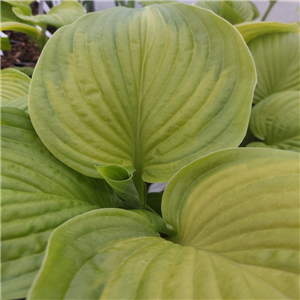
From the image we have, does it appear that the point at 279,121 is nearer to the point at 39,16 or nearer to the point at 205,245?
the point at 205,245

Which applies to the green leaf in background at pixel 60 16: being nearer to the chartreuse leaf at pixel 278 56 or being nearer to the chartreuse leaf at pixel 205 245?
the chartreuse leaf at pixel 278 56

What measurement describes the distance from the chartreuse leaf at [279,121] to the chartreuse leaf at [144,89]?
27cm

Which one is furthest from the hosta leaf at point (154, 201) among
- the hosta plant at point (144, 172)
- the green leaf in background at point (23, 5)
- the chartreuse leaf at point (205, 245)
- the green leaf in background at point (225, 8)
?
the green leaf in background at point (23, 5)

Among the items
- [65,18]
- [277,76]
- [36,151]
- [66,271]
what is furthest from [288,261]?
[65,18]

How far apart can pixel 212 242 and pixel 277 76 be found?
1.92 feet

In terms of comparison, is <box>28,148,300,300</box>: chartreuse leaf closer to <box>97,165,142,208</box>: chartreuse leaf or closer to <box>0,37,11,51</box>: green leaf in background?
<box>97,165,142,208</box>: chartreuse leaf

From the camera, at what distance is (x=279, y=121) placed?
23.3 inches

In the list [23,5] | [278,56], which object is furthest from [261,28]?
[23,5]

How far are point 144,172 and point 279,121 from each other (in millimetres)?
367

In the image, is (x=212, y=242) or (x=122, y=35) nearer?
(x=212, y=242)

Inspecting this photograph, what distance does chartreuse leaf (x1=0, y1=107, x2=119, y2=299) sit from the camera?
0.26 m

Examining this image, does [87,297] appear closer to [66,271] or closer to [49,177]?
[66,271]

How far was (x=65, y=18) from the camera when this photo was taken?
0.77 metres

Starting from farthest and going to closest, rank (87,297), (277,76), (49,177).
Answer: (277,76)
(49,177)
(87,297)
